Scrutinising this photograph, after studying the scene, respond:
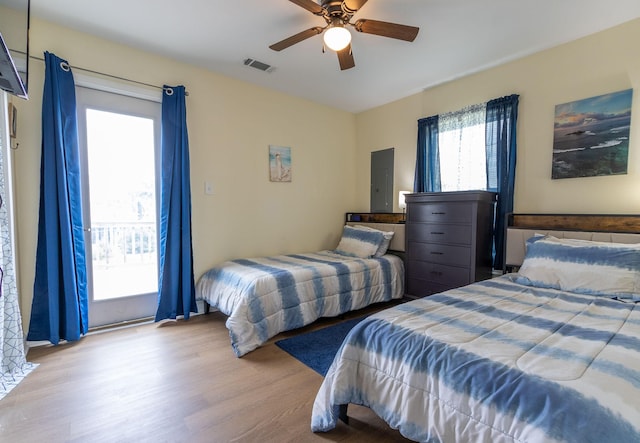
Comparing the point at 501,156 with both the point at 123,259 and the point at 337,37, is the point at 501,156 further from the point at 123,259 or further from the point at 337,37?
the point at 123,259

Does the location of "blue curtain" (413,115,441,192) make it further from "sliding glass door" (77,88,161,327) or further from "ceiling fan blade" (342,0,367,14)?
"sliding glass door" (77,88,161,327)

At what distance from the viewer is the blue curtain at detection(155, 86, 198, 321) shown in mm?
2807

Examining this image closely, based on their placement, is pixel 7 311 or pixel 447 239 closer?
pixel 7 311

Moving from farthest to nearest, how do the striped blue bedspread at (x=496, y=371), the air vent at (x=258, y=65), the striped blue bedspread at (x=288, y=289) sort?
the air vent at (x=258, y=65) < the striped blue bedspread at (x=288, y=289) < the striped blue bedspread at (x=496, y=371)

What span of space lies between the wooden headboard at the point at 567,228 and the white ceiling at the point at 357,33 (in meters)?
1.48

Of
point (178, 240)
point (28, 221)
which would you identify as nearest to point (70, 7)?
point (28, 221)

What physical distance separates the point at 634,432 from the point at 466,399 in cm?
40

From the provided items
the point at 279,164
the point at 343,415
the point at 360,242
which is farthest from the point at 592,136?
the point at 279,164

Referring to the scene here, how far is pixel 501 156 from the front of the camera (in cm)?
286

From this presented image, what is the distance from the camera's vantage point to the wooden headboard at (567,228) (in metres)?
2.14

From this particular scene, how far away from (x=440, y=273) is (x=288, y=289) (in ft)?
5.00

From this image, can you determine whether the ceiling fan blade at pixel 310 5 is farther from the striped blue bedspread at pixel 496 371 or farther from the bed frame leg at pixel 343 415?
the bed frame leg at pixel 343 415

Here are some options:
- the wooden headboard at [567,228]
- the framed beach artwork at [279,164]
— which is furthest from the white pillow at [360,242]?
the wooden headboard at [567,228]

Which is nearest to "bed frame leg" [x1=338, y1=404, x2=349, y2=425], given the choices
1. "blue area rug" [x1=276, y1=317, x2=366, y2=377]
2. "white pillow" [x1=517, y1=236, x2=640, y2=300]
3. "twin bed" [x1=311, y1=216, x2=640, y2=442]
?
"twin bed" [x1=311, y1=216, x2=640, y2=442]
